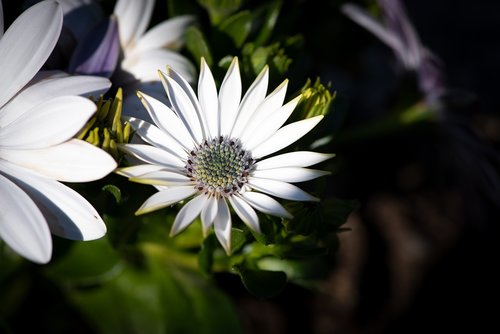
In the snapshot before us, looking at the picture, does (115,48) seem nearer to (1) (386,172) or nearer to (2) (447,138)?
(2) (447,138)

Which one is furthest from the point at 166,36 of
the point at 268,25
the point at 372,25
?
the point at 372,25

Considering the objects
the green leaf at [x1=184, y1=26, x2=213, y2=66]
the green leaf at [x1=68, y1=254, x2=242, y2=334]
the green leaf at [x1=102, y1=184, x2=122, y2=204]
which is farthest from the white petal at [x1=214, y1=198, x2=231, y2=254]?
the green leaf at [x1=68, y1=254, x2=242, y2=334]

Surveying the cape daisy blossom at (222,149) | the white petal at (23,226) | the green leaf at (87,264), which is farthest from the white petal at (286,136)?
the green leaf at (87,264)

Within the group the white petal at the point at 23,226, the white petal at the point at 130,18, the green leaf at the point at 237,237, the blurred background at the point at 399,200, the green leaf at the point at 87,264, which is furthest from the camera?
the blurred background at the point at 399,200

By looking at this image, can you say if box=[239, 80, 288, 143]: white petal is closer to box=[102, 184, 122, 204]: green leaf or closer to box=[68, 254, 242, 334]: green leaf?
box=[102, 184, 122, 204]: green leaf

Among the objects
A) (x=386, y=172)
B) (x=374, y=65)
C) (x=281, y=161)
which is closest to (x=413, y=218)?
(x=386, y=172)

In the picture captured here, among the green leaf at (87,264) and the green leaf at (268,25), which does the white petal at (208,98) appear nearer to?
the green leaf at (268,25)
